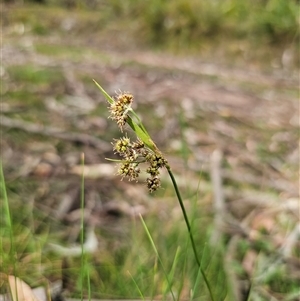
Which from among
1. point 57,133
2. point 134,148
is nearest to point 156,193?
point 57,133

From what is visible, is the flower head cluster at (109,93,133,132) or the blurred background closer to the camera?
the flower head cluster at (109,93,133,132)

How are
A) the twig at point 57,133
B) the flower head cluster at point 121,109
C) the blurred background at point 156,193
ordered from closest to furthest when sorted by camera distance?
1. the flower head cluster at point 121,109
2. the blurred background at point 156,193
3. the twig at point 57,133

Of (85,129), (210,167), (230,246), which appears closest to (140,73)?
(85,129)

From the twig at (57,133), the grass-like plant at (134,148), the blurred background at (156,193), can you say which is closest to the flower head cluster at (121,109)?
the grass-like plant at (134,148)

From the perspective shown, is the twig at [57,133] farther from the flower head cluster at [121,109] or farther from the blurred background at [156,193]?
the flower head cluster at [121,109]

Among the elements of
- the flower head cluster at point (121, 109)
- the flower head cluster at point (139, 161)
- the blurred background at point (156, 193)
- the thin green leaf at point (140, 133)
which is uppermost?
the flower head cluster at point (121, 109)

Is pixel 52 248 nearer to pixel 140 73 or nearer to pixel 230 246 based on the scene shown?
pixel 230 246

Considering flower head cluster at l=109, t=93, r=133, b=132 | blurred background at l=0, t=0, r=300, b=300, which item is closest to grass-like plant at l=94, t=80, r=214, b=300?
flower head cluster at l=109, t=93, r=133, b=132

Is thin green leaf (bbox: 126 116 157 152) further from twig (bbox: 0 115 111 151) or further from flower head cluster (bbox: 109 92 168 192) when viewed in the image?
twig (bbox: 0 115 111 151)

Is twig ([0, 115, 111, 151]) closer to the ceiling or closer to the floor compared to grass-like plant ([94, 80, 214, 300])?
closer to the floor
